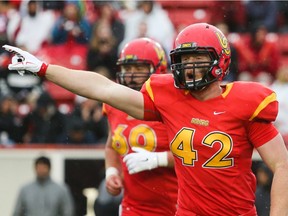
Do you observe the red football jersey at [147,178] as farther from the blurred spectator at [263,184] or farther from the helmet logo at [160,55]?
the blurred spectator at [263,184]

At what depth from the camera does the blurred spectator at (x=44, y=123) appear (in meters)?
10.1

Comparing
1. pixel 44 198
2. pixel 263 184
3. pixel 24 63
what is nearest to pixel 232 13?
pixel 263 184

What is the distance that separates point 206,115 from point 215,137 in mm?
137

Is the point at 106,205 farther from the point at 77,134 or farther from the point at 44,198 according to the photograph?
the point at 77,134

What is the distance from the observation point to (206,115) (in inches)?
191

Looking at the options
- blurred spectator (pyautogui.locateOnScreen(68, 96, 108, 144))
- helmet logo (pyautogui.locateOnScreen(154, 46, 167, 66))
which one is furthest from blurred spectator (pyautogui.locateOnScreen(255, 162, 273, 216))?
helmet logo (pyautogui.locateOnScreen(154, 46, 167, 66))

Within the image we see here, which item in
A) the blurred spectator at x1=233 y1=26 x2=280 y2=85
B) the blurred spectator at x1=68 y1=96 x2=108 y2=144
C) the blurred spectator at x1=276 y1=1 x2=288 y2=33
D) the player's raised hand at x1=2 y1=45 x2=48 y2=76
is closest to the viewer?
the player's raised hand at x1=2 y1=45 x2=48 y2=76

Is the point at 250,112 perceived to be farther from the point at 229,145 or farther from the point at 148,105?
the point at 148,105

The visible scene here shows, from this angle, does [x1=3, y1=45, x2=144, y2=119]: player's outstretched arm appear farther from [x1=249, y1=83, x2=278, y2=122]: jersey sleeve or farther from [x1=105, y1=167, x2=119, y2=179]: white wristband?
[x1=105, y1=167, x2=119, y2=179]: white wristband

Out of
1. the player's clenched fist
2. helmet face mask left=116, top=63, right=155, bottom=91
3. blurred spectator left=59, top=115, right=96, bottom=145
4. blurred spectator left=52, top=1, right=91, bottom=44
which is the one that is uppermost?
blurred spectator left=52, top=1, right=91, bottom=44

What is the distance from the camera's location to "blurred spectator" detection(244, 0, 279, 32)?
11.8 meters

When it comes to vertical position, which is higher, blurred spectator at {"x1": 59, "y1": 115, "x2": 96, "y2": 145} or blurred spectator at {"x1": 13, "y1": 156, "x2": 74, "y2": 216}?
blurred spectator at {"x1": 59, "y1": 115, "x2": 96, "y2": 145}

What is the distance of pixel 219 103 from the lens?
→ 4863 millimetres

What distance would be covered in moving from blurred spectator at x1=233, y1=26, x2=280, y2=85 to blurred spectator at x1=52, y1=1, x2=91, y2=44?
1986 millimetres
